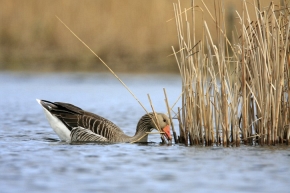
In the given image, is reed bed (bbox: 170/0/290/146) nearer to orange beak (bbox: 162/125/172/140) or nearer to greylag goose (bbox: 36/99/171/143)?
orange beak (bbox: 162/125/172/140)

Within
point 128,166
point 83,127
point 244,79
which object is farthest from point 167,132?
point 128,166

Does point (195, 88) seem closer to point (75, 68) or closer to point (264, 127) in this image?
point (264, 127)

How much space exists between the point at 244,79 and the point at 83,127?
9.57ft

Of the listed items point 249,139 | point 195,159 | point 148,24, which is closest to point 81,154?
point 195,159

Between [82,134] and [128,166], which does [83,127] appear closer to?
[82,134]

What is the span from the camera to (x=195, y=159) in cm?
808

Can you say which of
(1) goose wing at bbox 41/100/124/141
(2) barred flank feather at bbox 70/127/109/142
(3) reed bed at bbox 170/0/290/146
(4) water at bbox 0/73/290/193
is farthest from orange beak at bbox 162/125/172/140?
(2) barred flank feather at bbox 70/127/109/142

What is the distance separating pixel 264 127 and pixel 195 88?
1.07 metres

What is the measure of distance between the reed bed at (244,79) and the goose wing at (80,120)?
159 cm

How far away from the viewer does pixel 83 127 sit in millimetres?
10305

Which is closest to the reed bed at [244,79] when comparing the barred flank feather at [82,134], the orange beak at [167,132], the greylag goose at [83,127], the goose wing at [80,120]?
the orange beak at [167,132]

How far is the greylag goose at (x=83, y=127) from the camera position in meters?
10.2

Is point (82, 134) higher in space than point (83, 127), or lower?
A: lower

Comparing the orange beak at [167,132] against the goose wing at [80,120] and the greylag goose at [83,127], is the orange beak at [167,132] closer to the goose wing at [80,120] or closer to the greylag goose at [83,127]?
the greylag goose at [83,127]
